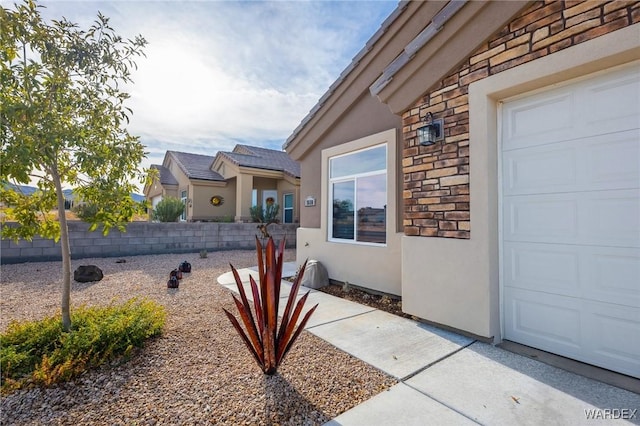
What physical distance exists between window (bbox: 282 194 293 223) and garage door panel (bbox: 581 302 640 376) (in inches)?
539

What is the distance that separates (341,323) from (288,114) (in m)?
9.55

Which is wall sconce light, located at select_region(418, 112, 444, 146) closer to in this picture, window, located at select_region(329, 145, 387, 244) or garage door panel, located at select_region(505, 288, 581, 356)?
window, located at select_region(329, 145, 387, 244)

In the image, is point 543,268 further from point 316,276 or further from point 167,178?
point 167,178

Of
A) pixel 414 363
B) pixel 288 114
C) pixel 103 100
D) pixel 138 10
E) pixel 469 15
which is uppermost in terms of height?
pixel 288 114

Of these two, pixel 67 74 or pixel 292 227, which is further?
pixel 292 227

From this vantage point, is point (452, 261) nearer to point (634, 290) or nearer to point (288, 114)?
point (634, 290)

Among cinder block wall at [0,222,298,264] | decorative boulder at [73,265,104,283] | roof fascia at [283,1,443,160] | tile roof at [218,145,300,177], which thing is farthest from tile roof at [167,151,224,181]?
roof fascia at [283,1,443,160]

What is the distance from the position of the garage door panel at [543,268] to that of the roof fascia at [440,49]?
2526 millimetres

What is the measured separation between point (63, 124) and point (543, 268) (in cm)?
561

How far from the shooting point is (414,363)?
3111 millimetres

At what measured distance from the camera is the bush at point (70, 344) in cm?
270

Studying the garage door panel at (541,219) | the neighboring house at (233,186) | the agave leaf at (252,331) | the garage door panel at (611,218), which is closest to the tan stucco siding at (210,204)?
the neighboring house at (233,186)

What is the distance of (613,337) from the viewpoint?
2.91 metres

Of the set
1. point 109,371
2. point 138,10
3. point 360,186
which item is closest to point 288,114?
point 360,186
